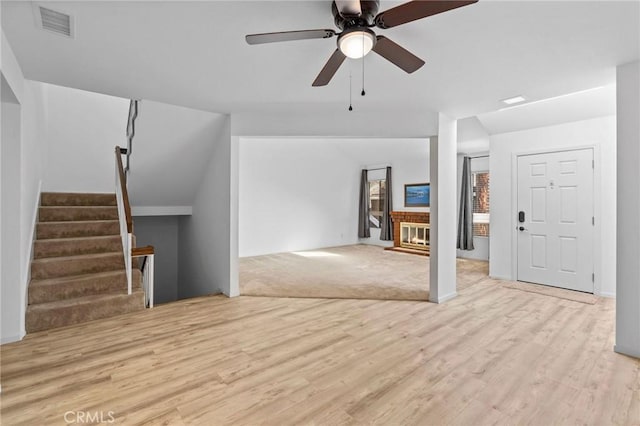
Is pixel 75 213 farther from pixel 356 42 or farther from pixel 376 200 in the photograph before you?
pixel 376 200

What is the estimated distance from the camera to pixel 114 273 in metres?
3.66

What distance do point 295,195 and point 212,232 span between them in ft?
12.6

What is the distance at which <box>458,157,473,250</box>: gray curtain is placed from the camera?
7.03 m

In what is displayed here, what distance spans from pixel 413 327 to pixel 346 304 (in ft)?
3.17

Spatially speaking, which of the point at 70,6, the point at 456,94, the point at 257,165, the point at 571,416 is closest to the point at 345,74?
the point at 456,94

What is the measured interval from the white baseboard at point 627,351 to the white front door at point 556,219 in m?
2.08

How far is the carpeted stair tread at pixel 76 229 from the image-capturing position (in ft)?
12.5

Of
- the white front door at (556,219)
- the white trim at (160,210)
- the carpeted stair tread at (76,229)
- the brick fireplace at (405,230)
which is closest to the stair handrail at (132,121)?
the carpeted stair tread at (76,229)

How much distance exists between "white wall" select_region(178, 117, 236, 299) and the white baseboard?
13.3 feet

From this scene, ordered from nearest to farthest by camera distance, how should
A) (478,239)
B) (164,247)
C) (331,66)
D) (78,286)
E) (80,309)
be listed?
(331,66) < (80,309) < (78,286) < (164,247) < (478,239)

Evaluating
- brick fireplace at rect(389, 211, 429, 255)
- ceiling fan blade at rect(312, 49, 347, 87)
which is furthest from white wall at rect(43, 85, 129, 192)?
brick fireplace at rect(389, 211, 429, 255)

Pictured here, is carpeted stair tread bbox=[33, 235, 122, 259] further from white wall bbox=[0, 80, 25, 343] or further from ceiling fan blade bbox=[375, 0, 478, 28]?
ceiling fan blade bbox=[375, 0, 478, 28]

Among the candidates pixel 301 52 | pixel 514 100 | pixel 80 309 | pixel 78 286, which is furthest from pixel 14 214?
pixel 514 100

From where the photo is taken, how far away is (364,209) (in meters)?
9.45
